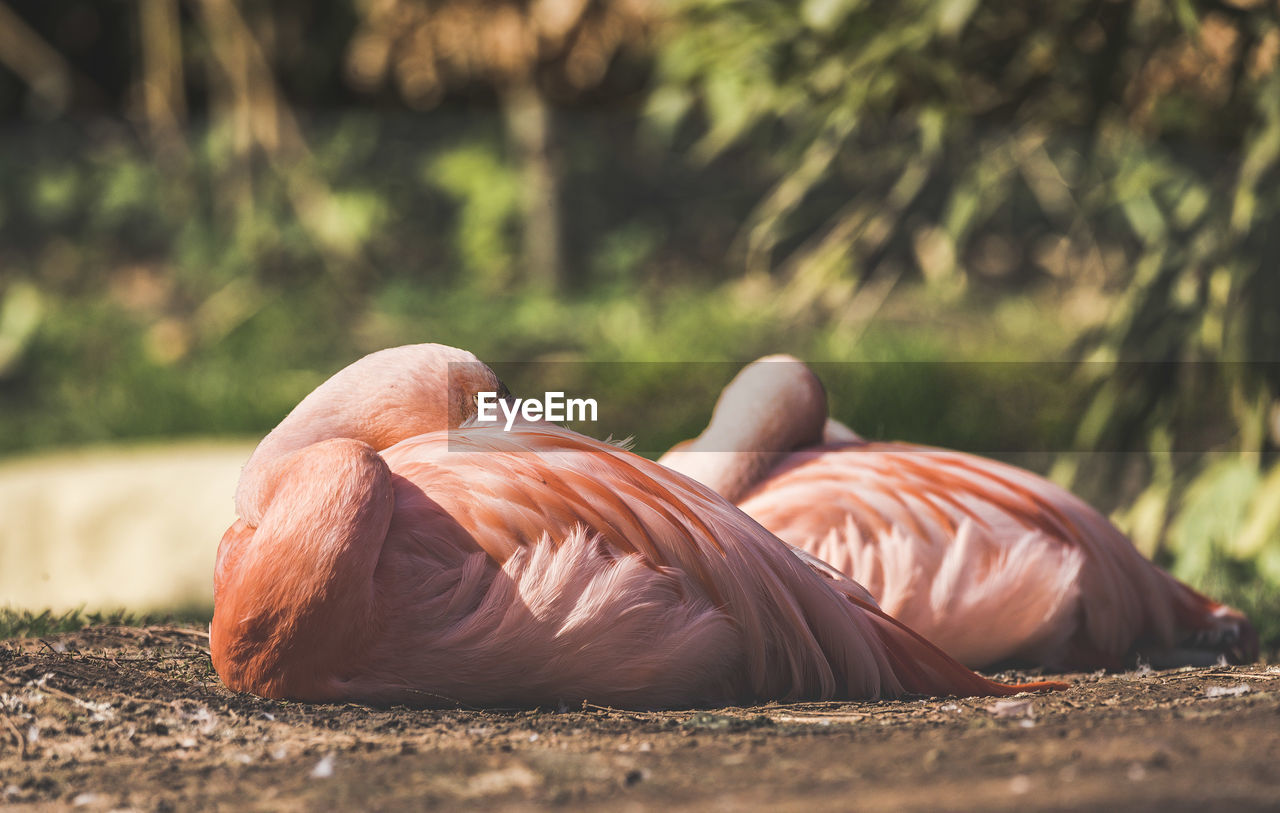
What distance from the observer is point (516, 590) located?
1944mm

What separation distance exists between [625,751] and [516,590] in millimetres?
315

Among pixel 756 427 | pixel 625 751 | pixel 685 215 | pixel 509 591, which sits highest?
pixel 685 215

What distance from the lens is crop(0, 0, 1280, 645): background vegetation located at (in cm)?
455

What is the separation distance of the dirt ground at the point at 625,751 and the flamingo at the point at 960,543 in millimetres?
449

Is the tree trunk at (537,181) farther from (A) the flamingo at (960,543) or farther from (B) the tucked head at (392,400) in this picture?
(B) the tucked head at (392,400)

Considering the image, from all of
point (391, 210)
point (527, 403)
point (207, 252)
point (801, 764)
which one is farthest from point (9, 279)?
point (801, 764)

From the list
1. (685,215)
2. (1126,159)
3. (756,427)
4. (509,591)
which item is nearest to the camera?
(509,591)

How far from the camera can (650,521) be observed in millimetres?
2070

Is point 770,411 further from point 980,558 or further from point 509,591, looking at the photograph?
point 509,591

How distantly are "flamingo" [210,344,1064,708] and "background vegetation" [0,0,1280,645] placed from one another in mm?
2344

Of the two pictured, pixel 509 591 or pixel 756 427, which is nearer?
pixel 509 591

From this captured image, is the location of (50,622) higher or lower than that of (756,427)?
lower

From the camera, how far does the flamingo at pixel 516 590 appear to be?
1923mm

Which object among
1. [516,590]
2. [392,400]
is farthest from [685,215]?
[516,590]
